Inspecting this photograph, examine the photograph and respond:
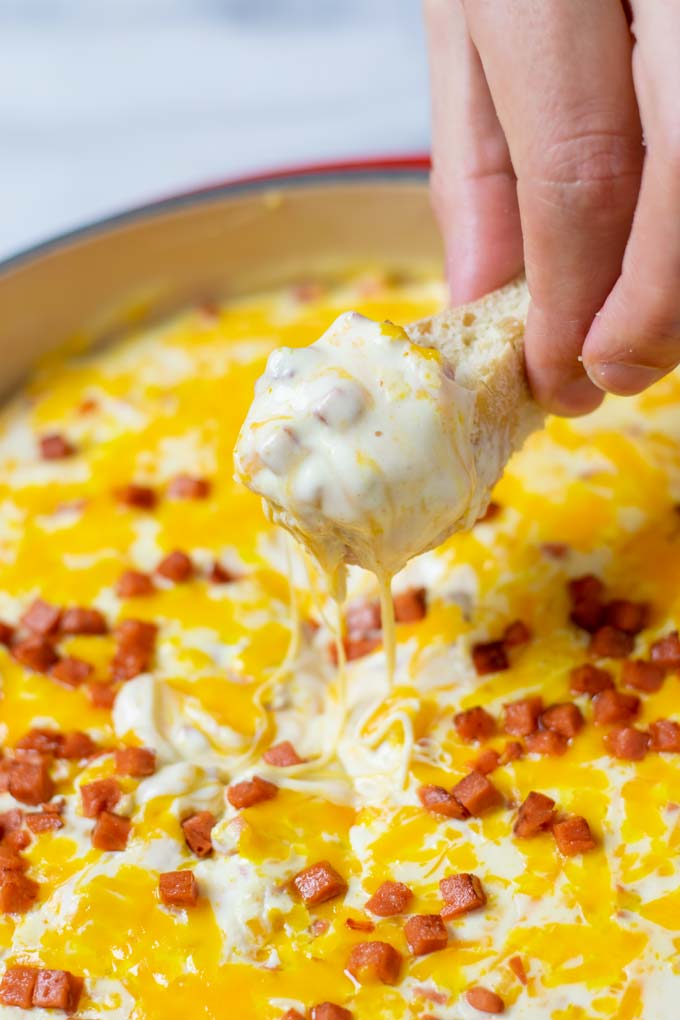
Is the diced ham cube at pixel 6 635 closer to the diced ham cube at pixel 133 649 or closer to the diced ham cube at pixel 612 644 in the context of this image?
the diced ham cube at pixel 133 649

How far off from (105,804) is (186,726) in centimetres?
25

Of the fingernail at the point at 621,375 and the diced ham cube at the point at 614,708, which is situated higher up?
the fingernail at the point at 621,375

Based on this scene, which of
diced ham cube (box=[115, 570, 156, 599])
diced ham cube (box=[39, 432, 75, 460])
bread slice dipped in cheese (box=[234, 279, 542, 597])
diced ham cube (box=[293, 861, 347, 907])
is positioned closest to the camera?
bread slice dipped in cheese (box=[234, 279, 542, 597])

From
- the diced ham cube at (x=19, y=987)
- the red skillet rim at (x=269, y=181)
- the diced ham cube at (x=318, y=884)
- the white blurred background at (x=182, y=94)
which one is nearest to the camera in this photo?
the diced ham cube at (x=19, y=987)

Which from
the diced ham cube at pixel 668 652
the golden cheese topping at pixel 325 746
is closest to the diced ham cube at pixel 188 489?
the golden cheese topping at pixel 325 746

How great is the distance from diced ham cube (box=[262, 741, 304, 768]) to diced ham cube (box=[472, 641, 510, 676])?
0.43 meters

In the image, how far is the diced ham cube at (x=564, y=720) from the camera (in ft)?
8.39

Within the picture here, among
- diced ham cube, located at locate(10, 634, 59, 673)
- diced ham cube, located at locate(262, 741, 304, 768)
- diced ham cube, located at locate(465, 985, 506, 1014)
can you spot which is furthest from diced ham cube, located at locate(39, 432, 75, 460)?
diced ham cube, located at locate(465, 985, 506, 1014)

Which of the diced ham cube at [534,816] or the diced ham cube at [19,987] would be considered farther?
the diced ham cube at [534,816]

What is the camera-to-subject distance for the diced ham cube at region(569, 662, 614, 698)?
2627 mm

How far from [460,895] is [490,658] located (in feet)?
1.87

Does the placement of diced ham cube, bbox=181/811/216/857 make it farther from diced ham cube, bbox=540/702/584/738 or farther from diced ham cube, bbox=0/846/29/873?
diced ham cube, bbox=540/702/584/738

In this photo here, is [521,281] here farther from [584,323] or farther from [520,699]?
[520,699]

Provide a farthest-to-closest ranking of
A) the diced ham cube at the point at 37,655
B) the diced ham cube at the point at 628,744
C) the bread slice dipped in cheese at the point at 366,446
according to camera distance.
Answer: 1. the diced ham cube at the point at 37,655
2. the diced ham cube at the point at 628,744
3. the bread slice dipped in cheese at the point at 366,446
